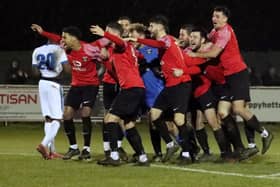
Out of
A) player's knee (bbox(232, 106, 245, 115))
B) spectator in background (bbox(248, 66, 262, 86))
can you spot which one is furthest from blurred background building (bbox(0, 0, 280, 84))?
player's knee (bbox(232, 106, 245, 115))

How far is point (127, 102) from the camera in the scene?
38.0 feet

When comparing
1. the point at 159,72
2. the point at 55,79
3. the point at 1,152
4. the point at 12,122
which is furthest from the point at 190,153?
the point at 12,122

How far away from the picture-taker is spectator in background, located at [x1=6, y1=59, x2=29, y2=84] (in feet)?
81.2

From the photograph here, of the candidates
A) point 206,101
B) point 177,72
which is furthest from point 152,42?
point 206,101

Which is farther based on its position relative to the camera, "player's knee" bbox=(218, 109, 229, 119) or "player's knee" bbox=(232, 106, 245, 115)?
"player's knee" bbox=(218, 109, 229, 119)

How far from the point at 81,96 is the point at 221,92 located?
2485 millimetres

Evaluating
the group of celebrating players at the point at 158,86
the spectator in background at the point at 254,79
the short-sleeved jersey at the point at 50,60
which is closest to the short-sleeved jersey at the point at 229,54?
the group of celebrating players at the point at 158,86

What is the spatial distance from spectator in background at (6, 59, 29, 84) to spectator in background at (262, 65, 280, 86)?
8324 millimetres

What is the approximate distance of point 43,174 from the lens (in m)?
10.8

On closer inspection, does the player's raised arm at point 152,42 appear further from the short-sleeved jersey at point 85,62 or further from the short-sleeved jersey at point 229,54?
the short-sleeved jersey at point 85,62

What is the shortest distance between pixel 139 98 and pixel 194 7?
21.0 m

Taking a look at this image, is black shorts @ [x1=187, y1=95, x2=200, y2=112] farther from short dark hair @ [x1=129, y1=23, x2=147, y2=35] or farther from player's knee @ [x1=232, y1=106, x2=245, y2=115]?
short dark hair @ [x1=129, y1=23, x2=147, y2=35]

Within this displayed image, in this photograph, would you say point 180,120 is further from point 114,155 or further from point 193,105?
point 114,155

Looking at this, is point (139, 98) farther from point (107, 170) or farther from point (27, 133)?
point (27, 133)
